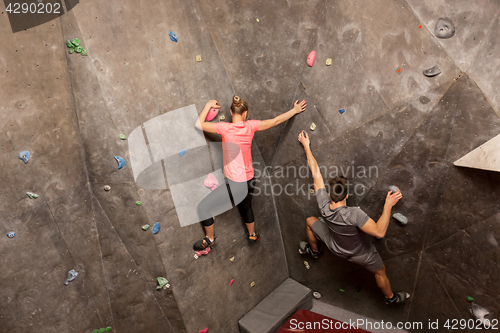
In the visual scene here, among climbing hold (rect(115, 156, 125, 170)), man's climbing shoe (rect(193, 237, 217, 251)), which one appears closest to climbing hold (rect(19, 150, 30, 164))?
climbing hold (rect(115, 156, 125, 170))

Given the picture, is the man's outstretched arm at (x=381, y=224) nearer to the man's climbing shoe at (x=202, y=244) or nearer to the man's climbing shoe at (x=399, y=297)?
the man's climbing shoe at (x=399, y=297)

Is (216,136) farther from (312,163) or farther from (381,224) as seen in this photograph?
(381,224)

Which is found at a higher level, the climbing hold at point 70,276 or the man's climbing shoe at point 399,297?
the climbing hold at point 70,276

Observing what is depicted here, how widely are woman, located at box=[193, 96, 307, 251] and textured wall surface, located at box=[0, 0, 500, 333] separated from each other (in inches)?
6.2

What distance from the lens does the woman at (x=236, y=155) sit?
3.38 metres

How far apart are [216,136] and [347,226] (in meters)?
1.66

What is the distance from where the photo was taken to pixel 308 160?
147 inches

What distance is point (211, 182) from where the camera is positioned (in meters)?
3.69

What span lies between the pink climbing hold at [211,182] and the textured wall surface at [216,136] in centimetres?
13

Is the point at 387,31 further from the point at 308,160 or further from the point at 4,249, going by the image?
the point at 4,249

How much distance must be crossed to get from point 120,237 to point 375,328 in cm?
324


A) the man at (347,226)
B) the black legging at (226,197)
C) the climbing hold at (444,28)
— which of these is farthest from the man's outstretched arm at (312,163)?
the climbing hold at (444,28)

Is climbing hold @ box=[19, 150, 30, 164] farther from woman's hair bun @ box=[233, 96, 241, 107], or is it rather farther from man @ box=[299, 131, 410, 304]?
man @ box=[299, 131, 410, 304]

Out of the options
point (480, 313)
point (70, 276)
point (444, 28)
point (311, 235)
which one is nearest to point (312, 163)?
point (311, 235)
